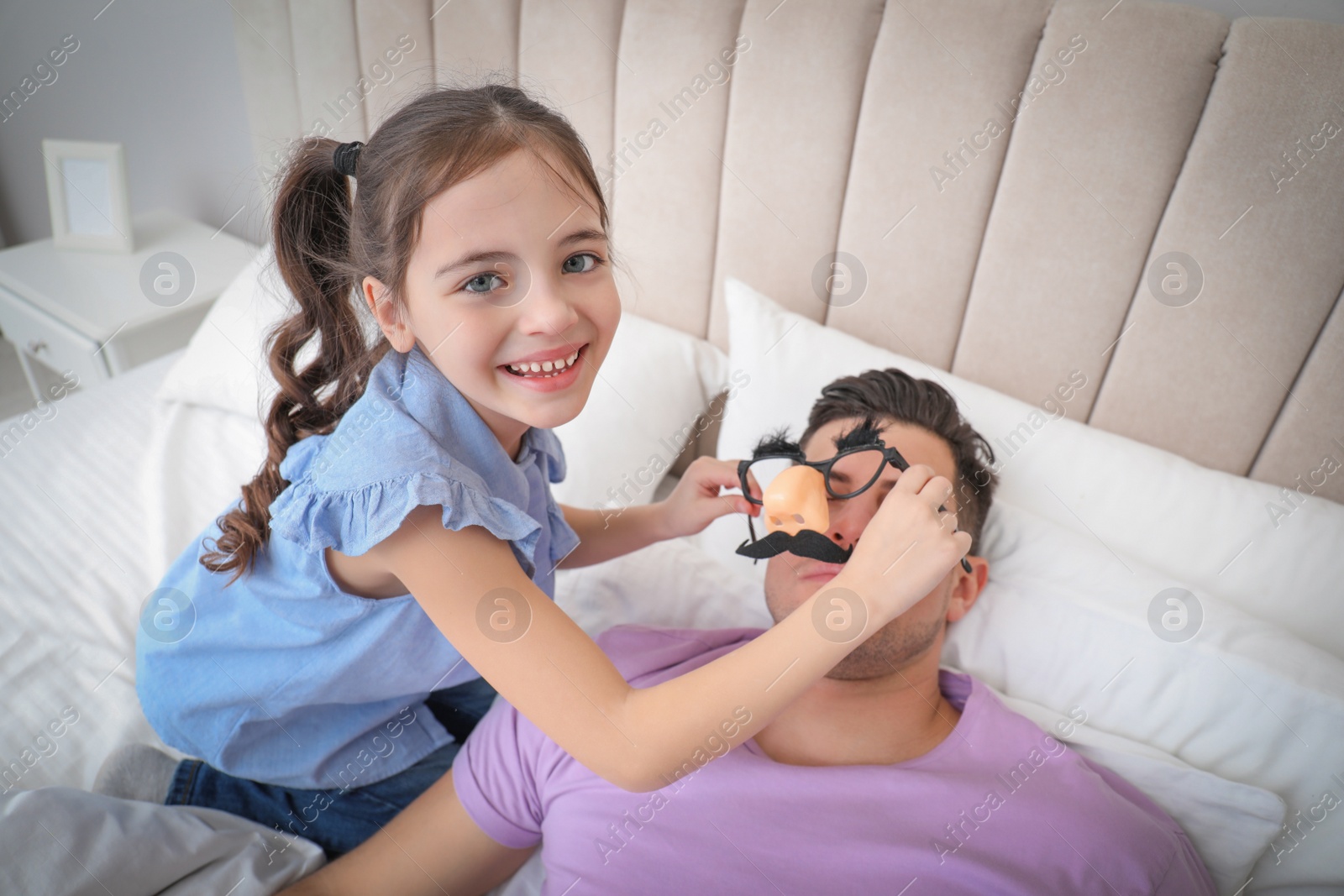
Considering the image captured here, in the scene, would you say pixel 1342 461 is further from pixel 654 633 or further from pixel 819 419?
pixel 654 633

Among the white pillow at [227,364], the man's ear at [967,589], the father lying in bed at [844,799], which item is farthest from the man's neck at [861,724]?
the white pillow at [227,364]

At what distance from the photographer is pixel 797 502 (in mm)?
1026

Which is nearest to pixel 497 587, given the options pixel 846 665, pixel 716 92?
pixel 846 665

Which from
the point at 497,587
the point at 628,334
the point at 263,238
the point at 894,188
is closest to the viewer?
the point at 497,587

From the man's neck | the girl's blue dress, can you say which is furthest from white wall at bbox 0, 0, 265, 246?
the man's neck

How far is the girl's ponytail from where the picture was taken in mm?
1072

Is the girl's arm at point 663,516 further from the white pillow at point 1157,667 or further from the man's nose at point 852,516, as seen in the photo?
the white pillow at point 1157,667

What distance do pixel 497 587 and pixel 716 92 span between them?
117cm

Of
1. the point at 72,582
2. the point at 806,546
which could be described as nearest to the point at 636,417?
the point at 806,546

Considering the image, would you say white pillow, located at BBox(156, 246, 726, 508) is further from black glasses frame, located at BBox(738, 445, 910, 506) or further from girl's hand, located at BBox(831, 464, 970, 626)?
girl's hand, located at BBox(831, 464, 970, 626)

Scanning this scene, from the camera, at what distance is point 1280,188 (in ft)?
3.84

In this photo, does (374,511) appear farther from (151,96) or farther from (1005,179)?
(151,96)

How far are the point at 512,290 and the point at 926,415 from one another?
0.69m

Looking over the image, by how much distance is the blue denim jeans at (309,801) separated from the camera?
1201 mm
